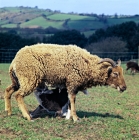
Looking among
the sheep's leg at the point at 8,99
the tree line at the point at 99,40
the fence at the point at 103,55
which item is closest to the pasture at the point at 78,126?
the sheep's leg at the point at 8,99

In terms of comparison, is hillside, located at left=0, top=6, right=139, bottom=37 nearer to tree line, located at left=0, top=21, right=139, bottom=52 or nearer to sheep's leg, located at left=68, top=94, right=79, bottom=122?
tree line, located at left=0, top=21, right=139, bottom=52

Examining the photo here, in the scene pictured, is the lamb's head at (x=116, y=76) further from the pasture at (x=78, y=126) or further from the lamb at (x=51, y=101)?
the lamb at (x=51, y=101)

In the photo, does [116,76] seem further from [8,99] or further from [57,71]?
[8,99]

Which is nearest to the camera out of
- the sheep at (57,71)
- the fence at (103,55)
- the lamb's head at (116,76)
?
the sheep at (57,71)

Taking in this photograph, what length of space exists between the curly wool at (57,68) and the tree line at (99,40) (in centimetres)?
3646

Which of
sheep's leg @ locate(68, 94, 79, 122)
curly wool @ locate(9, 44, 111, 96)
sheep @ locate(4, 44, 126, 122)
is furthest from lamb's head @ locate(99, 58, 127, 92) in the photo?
sheep's leg @ locate(68, 94, 79, 122)

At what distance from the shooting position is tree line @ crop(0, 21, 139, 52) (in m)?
47.6

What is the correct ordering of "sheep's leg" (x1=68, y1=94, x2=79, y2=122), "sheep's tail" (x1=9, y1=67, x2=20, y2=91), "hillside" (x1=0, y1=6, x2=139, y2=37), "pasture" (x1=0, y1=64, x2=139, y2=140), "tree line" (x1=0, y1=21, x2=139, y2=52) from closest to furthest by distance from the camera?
"pasture" (x1=0, y1=64, x2=139, y2=140) → "sheep's leg" (x1=68, y1=94, x2=79, y2=122) → "sheep's tail" (x1=9, y1=67, x2=20, y2=91) → "tree line" (x1=0, y1=21, x2=139, y2=52) → "hillside" (x1=0, y1=6, x2=139, y2=37)

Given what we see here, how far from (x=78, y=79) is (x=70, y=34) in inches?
1960

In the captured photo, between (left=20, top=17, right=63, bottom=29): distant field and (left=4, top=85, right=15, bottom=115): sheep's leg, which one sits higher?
(left=4, top=85, right=15, bottom=115): sheep's leg

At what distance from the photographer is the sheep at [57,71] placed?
9.57m

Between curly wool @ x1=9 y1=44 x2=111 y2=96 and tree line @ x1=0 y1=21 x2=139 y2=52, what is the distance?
36457 mm

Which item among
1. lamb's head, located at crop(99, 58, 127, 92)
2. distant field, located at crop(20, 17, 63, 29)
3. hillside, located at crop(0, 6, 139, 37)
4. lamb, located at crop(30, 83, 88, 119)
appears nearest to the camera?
lamb, located at crop(30, 83, 88, 119)

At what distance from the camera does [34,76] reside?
9.58 meters
